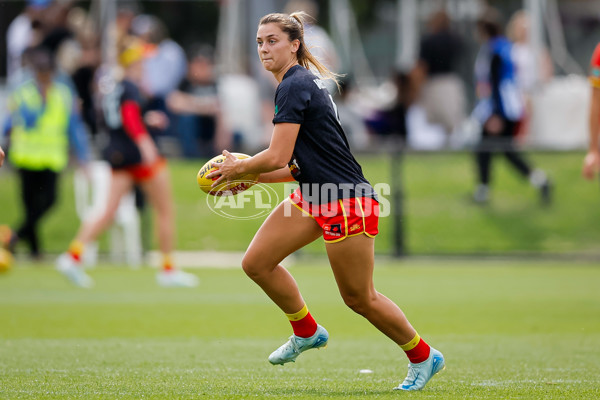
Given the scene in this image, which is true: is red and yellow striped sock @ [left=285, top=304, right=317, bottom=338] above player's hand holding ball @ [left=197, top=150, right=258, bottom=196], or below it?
below

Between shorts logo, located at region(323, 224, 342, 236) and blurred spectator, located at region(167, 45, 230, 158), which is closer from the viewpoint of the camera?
shorts logo, located at region(323, 224, 342, 236)

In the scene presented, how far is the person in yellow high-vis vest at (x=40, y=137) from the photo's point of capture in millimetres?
14688

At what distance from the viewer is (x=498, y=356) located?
25.7ft

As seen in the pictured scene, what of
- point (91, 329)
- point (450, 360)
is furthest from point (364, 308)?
point (91, 329)

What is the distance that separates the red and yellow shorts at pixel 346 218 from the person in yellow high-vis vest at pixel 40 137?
29.9 feet

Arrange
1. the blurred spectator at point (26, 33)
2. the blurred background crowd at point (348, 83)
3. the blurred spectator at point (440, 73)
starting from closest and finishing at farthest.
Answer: the blurred background crowd at point (348, 83)
the blurred spectator at point (26, 33)
the blurred spectator at point (440, 73)

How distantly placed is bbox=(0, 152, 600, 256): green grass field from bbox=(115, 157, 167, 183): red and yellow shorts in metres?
4.41

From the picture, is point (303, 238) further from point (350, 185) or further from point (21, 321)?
point (21, 321)

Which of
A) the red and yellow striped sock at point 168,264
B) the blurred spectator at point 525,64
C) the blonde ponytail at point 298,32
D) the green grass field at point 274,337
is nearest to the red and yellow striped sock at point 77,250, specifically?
the green grass field at point 274,337

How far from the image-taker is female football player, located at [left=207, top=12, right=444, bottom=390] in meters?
6.19

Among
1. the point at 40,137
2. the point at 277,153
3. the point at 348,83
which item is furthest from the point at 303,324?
the point at 348,83

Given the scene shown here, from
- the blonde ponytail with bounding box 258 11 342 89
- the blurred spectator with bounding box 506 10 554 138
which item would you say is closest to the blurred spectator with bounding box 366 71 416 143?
the blurred spectator with bounding box 506 10 554 138

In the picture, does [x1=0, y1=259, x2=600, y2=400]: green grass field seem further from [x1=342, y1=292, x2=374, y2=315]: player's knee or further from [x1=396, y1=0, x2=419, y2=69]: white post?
[x1=396, y1=0, x2=419, y2=69]: white post

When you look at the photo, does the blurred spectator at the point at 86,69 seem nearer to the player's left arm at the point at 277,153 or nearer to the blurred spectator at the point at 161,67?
the blurred spectator at the point at 161,67
